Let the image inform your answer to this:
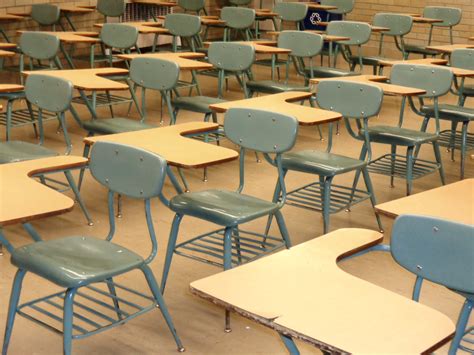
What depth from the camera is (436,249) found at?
246 cm

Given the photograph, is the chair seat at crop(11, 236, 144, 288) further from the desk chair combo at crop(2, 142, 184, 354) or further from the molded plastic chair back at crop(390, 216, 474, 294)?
the molded plastic chair back at crop(390, 216, 474, 294)

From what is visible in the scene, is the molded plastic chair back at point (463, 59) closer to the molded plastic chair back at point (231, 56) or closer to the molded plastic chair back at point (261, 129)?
the molded plastic chair back at point (231, 56)

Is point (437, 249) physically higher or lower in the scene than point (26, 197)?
higher

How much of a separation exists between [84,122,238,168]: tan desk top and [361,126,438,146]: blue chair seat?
142 cm

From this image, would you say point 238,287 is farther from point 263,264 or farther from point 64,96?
point 64,96

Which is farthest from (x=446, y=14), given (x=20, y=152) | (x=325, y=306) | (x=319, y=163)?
(x=325, y=306)

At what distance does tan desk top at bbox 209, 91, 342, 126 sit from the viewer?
4645 mm

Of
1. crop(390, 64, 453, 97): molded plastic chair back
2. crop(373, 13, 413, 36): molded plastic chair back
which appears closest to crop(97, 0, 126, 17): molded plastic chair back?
crop(373, 13, 413, 36): molded plastic chair back

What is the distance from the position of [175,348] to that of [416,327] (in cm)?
162

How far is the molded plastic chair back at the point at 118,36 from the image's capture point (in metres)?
7.64

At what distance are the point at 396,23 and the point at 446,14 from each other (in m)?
A: 1.19


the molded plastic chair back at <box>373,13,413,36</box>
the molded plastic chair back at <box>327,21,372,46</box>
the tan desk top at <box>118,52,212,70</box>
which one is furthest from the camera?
the molded plastic chair back at <box>373,13,413,36</box>

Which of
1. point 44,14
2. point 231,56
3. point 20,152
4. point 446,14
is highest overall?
point 446,14

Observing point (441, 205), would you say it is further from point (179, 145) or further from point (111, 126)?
point (111, 126)
